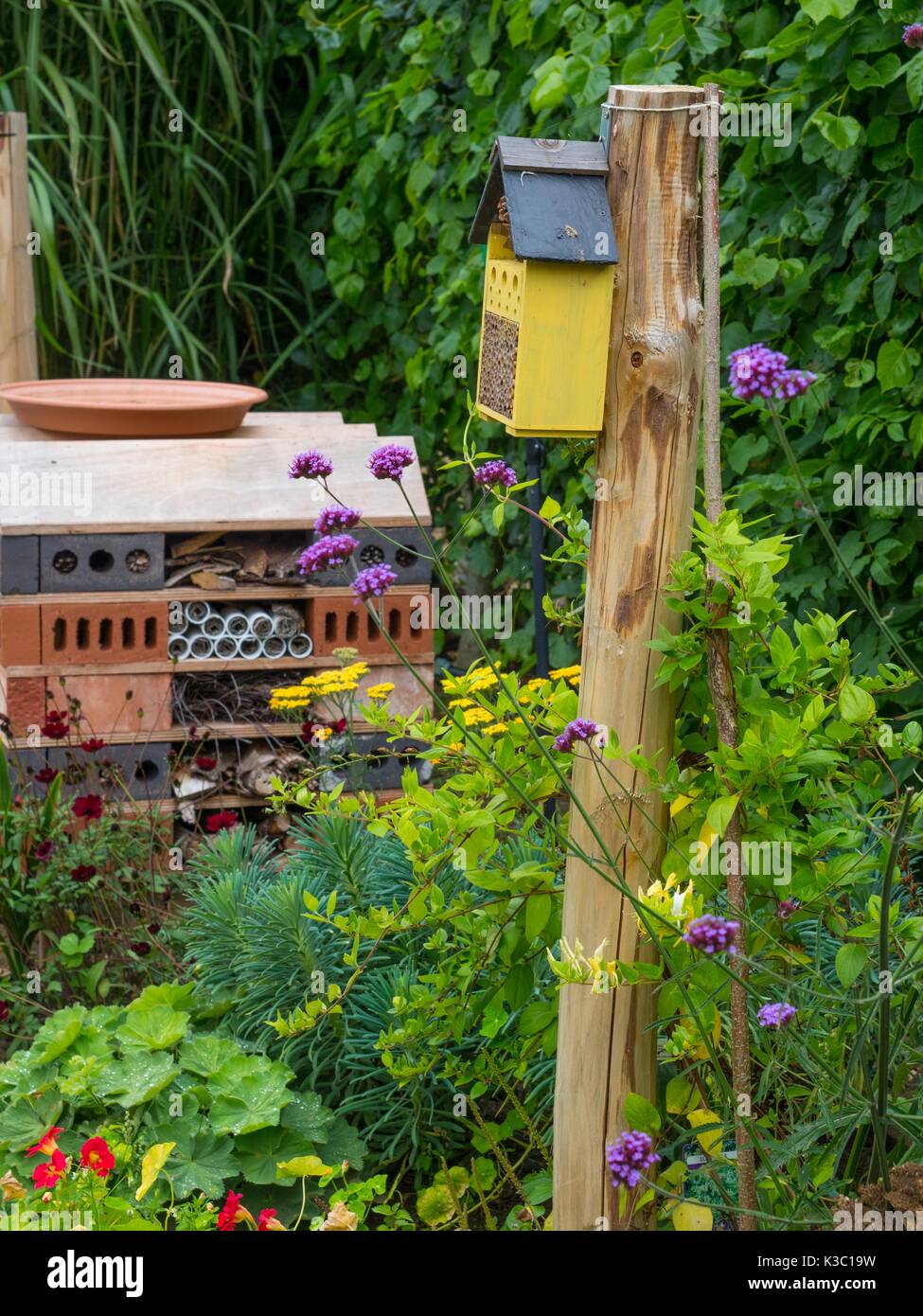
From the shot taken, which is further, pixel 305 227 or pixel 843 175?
pixel 305 227

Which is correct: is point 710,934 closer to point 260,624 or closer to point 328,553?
point 328,553

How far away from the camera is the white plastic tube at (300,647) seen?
3561 millimetres

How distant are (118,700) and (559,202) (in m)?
1.94

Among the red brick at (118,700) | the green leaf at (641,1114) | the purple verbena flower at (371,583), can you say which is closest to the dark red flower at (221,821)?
the red brick at (118,700)

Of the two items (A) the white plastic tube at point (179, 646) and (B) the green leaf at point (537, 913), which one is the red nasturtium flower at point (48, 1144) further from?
(A) the white plastic tube at point (179, 646)

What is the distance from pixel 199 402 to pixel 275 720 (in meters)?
0.83

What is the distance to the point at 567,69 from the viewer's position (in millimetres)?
3416

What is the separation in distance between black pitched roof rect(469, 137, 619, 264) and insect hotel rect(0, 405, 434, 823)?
156cm

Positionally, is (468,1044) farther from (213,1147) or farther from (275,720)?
(275,720)

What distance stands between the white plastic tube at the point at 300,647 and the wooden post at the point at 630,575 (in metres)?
1.62

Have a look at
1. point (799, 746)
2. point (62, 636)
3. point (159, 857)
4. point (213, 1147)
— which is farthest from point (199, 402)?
point (799, 746)

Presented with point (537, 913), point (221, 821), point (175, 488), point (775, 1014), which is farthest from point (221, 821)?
point (775, 1014)

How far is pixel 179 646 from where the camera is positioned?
3.49 m

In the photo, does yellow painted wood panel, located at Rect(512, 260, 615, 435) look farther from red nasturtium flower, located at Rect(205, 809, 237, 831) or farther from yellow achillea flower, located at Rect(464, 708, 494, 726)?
red nasturtium flower, located at Rect(205, 809, 237, 831)
